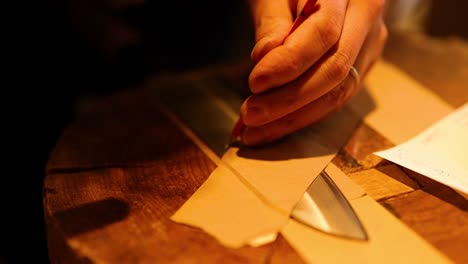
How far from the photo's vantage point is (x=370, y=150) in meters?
0.67

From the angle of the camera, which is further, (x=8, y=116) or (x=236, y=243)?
(x=8, y=116)

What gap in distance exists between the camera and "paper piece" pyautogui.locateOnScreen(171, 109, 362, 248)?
1.64ft

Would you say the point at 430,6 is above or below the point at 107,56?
above

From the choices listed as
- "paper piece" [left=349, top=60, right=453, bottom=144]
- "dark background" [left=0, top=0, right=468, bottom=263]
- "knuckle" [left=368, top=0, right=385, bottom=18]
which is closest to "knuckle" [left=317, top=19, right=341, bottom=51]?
"knuckle" [left=368, top=0, right=385, bottom=18]

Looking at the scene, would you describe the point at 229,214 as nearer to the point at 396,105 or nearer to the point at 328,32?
the point at 328,32

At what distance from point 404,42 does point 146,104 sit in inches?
25.9

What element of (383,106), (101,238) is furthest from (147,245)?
(383,106)

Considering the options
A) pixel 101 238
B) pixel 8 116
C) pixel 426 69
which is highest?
pixel 426 69

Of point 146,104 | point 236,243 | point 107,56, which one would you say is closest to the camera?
point 236,243

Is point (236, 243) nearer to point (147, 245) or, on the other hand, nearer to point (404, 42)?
point (147, 245)

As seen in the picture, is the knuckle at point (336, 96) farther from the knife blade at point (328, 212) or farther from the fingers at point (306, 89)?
the knife blade at point (328, 212)

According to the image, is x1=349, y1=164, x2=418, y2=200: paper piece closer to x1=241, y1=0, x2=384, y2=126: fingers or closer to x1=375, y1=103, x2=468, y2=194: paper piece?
x1=375, y1=103, x2=468, y2=194: paper piece

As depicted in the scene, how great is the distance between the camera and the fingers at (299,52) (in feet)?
1.86

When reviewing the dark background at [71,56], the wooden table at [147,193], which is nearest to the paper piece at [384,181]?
the wooden table at [147,193]
